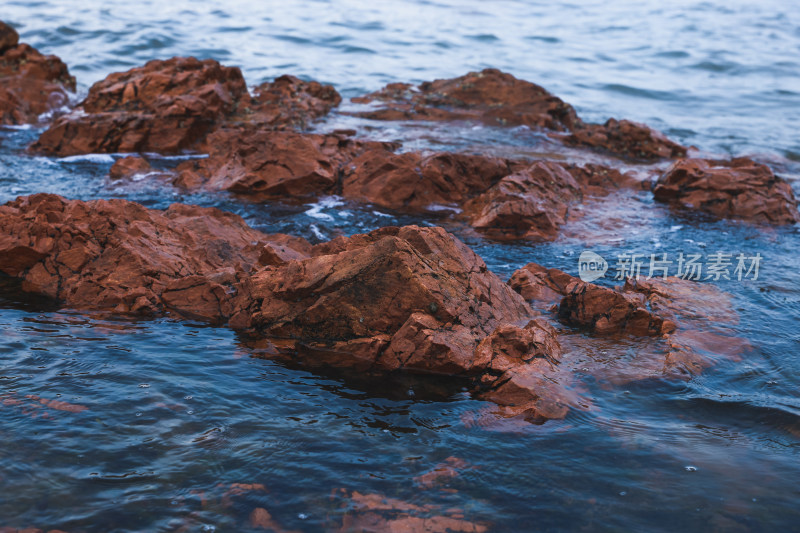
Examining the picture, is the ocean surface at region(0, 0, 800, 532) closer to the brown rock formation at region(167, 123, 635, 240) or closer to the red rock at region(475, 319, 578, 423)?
the red rock at region(475, 319, 578, 423)

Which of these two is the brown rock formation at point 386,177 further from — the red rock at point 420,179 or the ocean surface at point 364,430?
the ocean surface at point 364,430

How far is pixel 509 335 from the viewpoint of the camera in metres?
5.20

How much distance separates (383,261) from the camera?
540 centimetres

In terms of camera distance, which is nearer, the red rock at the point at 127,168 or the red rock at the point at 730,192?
the red rock at the point at 730,192

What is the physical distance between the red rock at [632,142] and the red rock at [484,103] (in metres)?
1.03

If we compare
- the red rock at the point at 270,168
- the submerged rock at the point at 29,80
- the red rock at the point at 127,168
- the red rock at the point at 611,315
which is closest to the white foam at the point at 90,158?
the red rock at the point at 127,168

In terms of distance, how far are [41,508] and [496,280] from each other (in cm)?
388

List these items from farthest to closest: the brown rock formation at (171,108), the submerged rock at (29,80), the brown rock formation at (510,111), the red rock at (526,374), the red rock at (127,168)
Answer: the submerged rock at (29,80) → the brown rock formation at (510,111) → the brown rock formation at (171,108) → the red rock at (127,168) → the red rock at (526,374)

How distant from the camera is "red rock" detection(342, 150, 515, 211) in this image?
9672 mm

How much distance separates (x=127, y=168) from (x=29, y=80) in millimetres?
5691

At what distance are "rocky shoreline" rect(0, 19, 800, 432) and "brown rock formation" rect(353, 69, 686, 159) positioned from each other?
2.39 feet

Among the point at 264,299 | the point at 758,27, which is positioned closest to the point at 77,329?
the point at 264,299

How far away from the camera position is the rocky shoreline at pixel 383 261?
17.3ft

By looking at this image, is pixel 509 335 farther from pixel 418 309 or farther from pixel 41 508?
pixel 41 508
